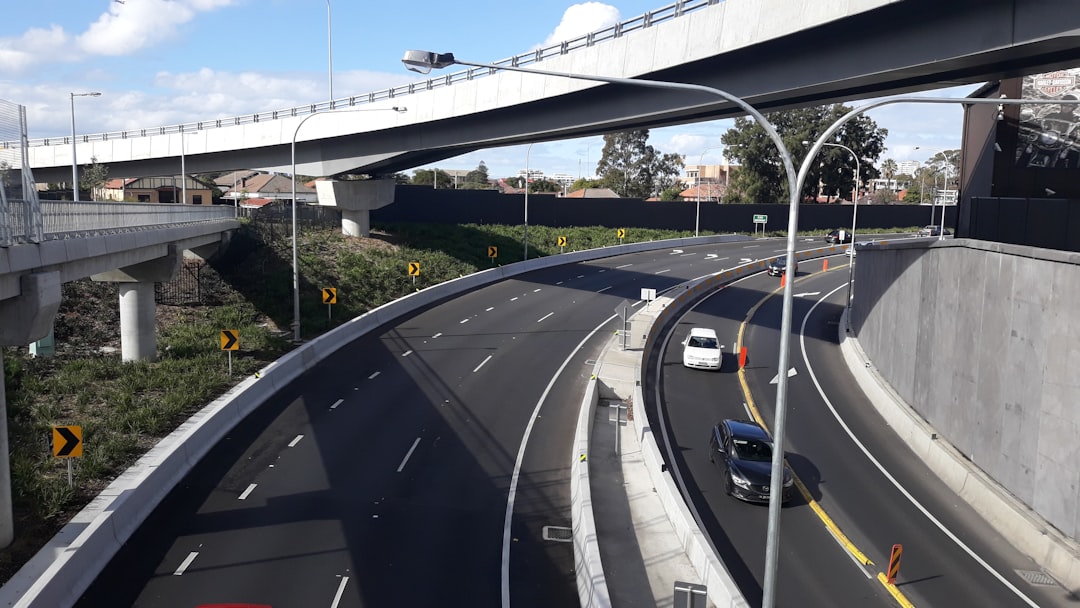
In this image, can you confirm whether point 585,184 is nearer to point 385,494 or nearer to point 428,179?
point 428,179

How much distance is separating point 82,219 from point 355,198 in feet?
101

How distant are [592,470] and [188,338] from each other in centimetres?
1930

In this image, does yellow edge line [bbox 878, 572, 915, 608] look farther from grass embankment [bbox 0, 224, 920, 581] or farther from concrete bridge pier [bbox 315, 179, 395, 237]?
concrete bridge pier [bbox 315, 179, 395, 237]

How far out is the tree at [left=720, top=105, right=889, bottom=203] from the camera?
9694cm

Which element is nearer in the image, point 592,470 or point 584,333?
point 592,470

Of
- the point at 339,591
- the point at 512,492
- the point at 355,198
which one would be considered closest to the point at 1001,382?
the point at 512,492

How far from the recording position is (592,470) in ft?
69.1

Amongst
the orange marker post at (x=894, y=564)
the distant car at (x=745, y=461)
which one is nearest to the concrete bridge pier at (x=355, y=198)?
the distant car at (x=745, y=461)

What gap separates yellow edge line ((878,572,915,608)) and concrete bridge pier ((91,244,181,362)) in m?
25.3

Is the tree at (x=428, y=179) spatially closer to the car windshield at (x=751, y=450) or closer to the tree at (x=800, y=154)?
the tree at (x=800, y=154)

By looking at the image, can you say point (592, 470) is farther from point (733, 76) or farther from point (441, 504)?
point (733, 76)

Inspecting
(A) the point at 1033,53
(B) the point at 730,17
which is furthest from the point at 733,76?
(A) the point at 1033,53

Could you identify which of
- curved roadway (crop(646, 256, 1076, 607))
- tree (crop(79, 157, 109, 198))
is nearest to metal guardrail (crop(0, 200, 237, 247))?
curved roadway (crop(646, 256, 1076, 607))

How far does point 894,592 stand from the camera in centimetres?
1528
